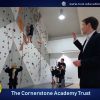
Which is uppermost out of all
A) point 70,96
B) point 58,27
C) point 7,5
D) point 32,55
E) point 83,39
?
point 7,5

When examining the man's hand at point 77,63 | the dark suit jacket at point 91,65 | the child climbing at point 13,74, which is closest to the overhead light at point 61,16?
the dark suit jacket at point 91,65

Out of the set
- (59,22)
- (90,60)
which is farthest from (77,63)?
(59,22)

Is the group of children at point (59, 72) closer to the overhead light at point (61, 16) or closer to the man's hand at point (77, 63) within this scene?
the man's hand at point (77, 63)

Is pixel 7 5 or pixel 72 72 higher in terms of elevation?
pixel 7 5

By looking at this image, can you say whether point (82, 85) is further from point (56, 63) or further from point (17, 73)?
point (17, 73)

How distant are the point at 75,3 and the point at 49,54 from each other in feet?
1.49

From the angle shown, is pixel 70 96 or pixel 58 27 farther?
pixel 58 27

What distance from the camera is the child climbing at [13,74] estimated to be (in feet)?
5.45

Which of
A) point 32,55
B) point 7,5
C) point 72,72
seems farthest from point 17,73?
point 7,5

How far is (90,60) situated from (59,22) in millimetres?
430

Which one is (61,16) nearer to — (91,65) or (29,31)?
(29,31)

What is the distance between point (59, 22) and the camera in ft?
5.91

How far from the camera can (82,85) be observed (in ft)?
5.31

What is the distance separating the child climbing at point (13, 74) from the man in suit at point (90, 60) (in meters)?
0.46
